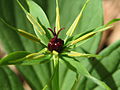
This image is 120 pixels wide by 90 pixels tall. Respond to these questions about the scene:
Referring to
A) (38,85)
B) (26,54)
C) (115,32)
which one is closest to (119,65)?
(38,85)

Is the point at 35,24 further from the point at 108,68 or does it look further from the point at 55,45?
the point at 108,68

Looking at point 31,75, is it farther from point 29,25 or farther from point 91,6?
point 91,6

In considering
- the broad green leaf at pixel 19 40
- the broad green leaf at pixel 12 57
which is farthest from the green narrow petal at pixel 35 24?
the broad green leaf at pixel 19 40

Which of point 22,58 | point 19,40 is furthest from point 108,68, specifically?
point 22,58

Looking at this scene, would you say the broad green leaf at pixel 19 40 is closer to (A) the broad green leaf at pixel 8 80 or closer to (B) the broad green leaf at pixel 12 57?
(A) the broad green leaf at pixel 8 80

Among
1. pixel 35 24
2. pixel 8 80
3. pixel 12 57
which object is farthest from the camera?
pixel 8 80

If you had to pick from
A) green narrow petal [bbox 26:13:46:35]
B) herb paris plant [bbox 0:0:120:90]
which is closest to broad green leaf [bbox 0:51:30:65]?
herb paris plant [bbox 0:0:120:90]

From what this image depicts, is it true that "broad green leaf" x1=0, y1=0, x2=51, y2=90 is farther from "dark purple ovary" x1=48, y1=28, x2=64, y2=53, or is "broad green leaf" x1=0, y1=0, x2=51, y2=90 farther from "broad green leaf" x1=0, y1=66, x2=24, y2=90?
"dark purple ovary" x1=48, y1=28, x2=64, y2=53

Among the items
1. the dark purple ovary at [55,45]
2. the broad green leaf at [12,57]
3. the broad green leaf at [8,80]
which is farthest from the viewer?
the broad green leaf at [8,80]
